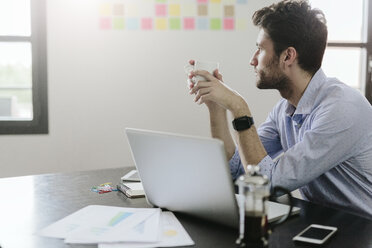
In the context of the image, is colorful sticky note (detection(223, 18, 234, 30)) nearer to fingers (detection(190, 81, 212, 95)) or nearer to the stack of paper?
fingers (detection(190, 81, 212, 95))

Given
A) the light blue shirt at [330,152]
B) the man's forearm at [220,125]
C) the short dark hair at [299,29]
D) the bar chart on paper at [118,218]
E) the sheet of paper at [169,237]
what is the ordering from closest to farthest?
1. the sheet of paper at [169,237]
2. the bar chart on paper at [118,218]
3. the light blue shirt at [330,152]
4. the short dark hair at [299,29]
5. the man's forearm at [220,125]

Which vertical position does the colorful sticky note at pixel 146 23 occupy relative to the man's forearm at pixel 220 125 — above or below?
above

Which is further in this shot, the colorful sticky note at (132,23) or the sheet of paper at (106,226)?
the colorful sticky note at (132,23)

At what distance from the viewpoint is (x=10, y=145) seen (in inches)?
104

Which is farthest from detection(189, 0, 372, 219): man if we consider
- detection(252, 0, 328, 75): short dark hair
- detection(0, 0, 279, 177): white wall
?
detection(0, 0, 279, 177): white wall

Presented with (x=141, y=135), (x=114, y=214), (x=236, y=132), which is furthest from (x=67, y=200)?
(x=236, y=132)

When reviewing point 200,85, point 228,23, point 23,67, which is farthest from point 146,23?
point 200,85

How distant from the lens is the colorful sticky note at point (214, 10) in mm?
2792

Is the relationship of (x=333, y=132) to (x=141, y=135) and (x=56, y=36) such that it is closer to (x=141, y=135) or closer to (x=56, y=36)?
(x=141, y=135)

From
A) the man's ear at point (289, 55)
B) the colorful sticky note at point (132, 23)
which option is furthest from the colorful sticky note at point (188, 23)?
the man's ear at point (289, 55)

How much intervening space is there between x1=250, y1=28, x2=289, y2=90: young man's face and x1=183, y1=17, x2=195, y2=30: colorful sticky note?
1.18 metres

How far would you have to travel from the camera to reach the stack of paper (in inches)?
36.7

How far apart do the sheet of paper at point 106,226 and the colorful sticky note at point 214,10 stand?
6.18 ft

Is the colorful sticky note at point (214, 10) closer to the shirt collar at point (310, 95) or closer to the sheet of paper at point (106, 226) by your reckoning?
the shirt collar at point (310, 95)
